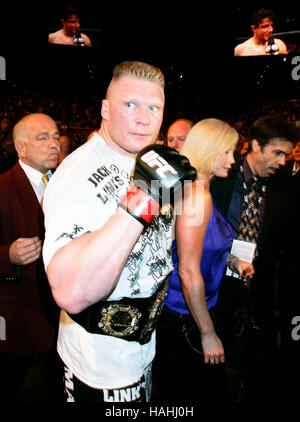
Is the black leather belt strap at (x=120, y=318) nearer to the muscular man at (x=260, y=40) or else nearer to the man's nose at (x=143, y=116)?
the man's nose at (x=143, y=116)

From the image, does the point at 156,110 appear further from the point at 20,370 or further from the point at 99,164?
the point at 20,370

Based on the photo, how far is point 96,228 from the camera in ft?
2.83

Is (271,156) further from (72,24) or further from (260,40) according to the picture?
(72,24)

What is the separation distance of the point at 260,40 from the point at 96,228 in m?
5.23

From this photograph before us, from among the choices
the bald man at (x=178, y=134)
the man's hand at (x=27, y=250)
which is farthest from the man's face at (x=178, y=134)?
the man's hand at (x=27, y=250)

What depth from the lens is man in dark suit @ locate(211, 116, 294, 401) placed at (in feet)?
6.74

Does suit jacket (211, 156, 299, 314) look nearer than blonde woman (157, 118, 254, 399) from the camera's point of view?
No

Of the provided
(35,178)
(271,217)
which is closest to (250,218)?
(271,217)

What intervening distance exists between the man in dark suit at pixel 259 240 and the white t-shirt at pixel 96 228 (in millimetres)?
1022

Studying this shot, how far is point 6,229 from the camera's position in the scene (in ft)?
6.06

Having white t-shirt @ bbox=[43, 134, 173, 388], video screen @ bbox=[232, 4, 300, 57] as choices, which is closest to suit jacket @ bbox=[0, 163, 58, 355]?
white t-shirt @ bbox=[43, 134, 173, 388]

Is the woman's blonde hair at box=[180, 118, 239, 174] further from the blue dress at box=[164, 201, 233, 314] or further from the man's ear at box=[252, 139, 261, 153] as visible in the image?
the man's ear at box=[252, 139, 261, 153]
